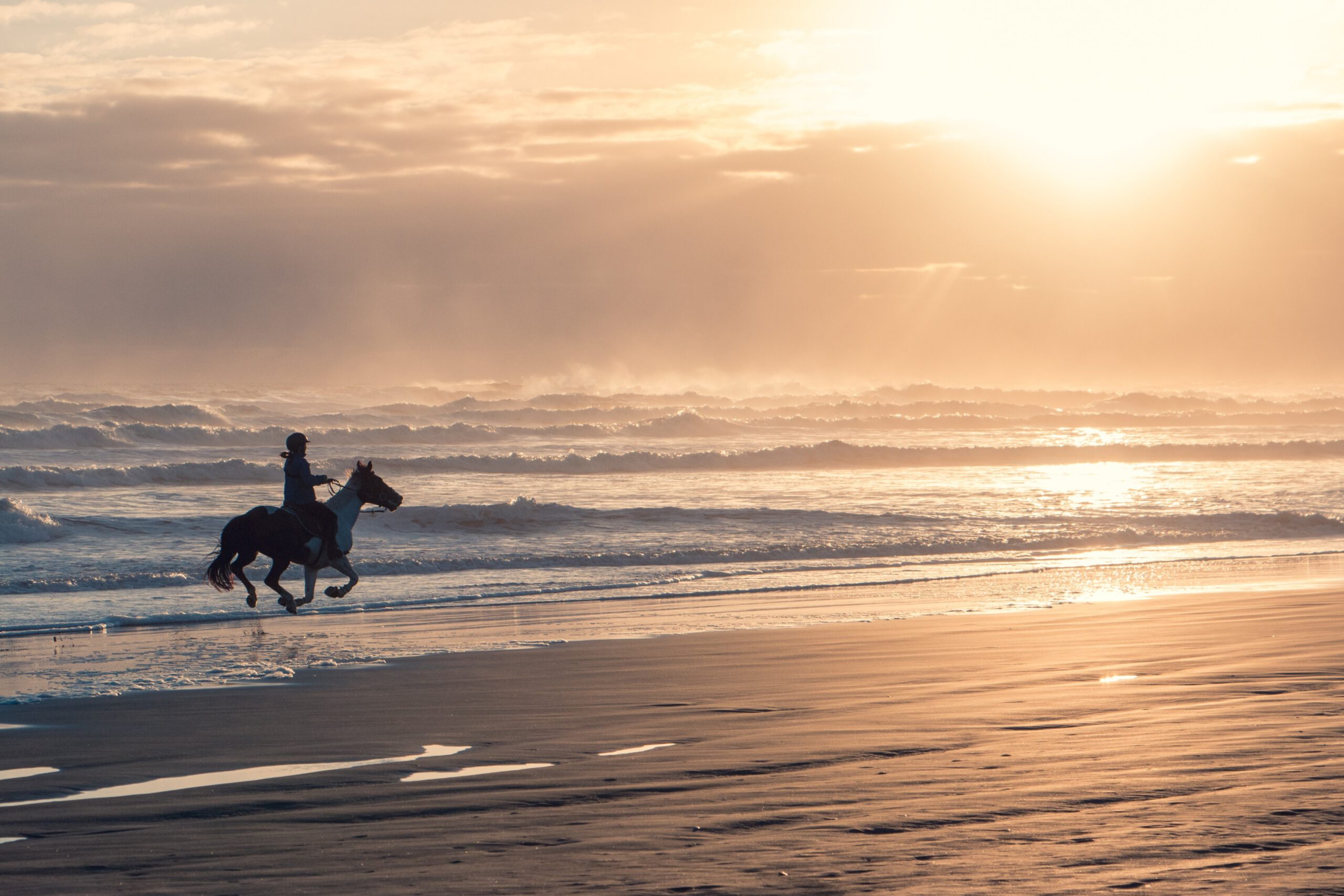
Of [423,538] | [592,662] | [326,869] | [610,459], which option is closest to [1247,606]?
[592,662]

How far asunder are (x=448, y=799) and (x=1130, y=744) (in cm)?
334

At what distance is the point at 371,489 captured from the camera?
46.5ft

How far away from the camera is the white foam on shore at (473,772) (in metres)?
6.44

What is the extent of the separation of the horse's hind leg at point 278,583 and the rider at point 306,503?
477 mm

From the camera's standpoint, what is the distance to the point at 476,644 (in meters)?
12.2

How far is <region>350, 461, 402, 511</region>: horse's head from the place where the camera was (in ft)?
46.3

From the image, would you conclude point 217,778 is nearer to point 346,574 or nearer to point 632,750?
point 632,750

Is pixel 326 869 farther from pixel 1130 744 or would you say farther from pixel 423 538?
pixel 423 538

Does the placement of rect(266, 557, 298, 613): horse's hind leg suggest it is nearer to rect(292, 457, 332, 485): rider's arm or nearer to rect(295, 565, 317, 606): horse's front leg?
rect(295, 565, 317, 606): horse's front leg

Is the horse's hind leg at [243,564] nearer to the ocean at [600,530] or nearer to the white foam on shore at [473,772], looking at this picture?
the ocean at [600,530]

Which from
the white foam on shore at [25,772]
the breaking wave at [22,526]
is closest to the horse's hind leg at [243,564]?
the white foam on shore at [25,772]

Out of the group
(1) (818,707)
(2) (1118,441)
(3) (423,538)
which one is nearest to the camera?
(1) (818,707)

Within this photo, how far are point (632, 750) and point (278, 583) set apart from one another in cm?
787

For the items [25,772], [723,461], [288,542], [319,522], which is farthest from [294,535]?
[723,461]
